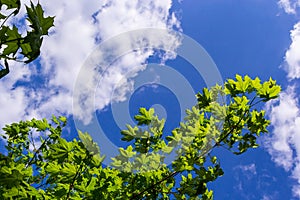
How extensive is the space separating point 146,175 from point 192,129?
793mm

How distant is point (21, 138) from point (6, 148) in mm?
340

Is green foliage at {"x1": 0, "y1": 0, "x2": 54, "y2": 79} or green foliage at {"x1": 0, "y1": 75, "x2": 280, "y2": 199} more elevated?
green foliage at {"x1": 0, "y1": 75, "x2": 280, "y2": 199}

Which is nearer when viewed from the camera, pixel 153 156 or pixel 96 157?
pixel 96 157

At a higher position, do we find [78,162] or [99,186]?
[78,162]

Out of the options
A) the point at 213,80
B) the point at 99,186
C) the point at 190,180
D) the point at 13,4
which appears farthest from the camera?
the point at 213,80

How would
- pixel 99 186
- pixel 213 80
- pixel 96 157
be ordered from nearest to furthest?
1. pixel 99 186
2. pixel 96 157
3. pixel 213 80

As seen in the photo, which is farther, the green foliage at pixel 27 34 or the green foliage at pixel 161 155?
the green foliage at pixel 161 155

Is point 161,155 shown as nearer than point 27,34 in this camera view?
No

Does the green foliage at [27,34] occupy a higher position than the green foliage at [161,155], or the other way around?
the green foliage at [161,155]

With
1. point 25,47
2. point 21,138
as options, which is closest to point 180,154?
point 25,47

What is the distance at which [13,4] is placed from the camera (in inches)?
50.3

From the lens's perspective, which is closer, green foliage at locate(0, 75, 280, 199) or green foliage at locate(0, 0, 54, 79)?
green foliage at locate(0, 0, 54, 79)

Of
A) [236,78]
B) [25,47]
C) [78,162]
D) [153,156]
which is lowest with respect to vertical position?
[25,47]

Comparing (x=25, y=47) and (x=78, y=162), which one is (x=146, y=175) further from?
(x=25, y=47)
